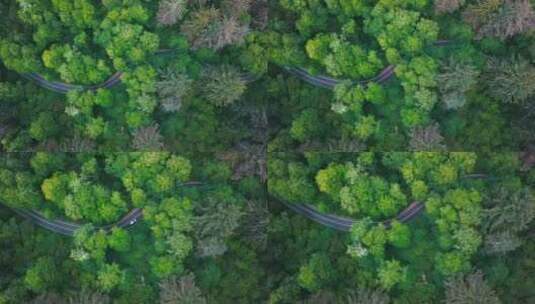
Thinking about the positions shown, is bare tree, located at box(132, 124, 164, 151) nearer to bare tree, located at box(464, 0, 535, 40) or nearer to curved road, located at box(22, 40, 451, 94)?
curved road, located at box(22, 40, 451, 94)

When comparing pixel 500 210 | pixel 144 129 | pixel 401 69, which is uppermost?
pixel 401 69

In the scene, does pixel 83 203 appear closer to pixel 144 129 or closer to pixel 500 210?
pixel 144 129

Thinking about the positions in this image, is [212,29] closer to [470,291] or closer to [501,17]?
[501,17]

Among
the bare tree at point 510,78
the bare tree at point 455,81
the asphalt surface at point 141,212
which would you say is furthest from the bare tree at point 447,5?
the asphalt surface at point 141,212

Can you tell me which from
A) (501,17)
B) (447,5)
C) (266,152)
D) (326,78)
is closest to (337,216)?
(266,152)

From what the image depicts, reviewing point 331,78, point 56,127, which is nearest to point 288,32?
point 331,78

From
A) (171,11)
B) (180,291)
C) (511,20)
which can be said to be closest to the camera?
(511,20)

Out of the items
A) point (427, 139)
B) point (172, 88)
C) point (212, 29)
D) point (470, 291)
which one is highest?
point (212, 29)

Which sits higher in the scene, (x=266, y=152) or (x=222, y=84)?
(x=222, y=84)
